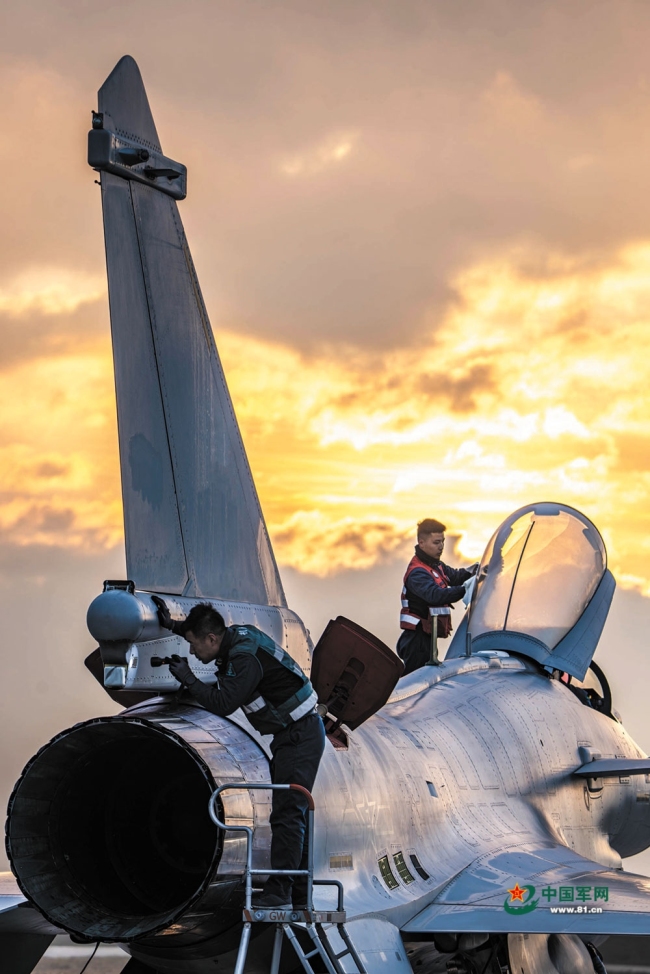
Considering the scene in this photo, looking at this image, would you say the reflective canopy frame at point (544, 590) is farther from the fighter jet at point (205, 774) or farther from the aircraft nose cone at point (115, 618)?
the aircraft nose cone at point (115, 618)

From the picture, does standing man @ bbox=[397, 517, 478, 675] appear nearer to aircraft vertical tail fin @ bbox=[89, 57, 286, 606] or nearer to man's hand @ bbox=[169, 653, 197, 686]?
aircraft vertical tail fin @ bbox=[89, 57, 286, 606]

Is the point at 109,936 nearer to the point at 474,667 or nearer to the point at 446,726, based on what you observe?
the point at 446,726

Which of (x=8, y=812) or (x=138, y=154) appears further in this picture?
(x=138, y=154)

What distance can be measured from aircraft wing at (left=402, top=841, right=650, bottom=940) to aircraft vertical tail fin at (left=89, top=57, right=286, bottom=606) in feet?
8.03

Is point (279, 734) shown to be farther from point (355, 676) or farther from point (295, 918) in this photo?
point (355, 676)

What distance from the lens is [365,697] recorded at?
8242mm

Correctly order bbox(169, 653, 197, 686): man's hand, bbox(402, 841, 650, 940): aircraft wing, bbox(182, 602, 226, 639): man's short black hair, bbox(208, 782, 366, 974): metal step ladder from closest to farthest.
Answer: bbox(208, 782, 366, 974): metal step ladder → bbox(169, 653, 197, 686): man's hand → bbox(182, 602, 226, 639): man's short black hair → bbox(402, 841, 650, 940): aircraft wing

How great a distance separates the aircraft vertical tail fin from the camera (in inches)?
302

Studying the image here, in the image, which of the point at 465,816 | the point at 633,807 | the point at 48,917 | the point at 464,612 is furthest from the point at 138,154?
the point at 633,807

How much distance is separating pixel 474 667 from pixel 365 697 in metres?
3.53

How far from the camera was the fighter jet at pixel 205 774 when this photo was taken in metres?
6.79

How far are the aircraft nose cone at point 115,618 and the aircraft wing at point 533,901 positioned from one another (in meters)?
2.92

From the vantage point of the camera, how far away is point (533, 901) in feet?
27.2

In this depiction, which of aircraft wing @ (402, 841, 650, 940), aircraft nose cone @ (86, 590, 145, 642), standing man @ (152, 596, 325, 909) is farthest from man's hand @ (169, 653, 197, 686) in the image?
aircraft wing @ (402, 841, 650, 940)
